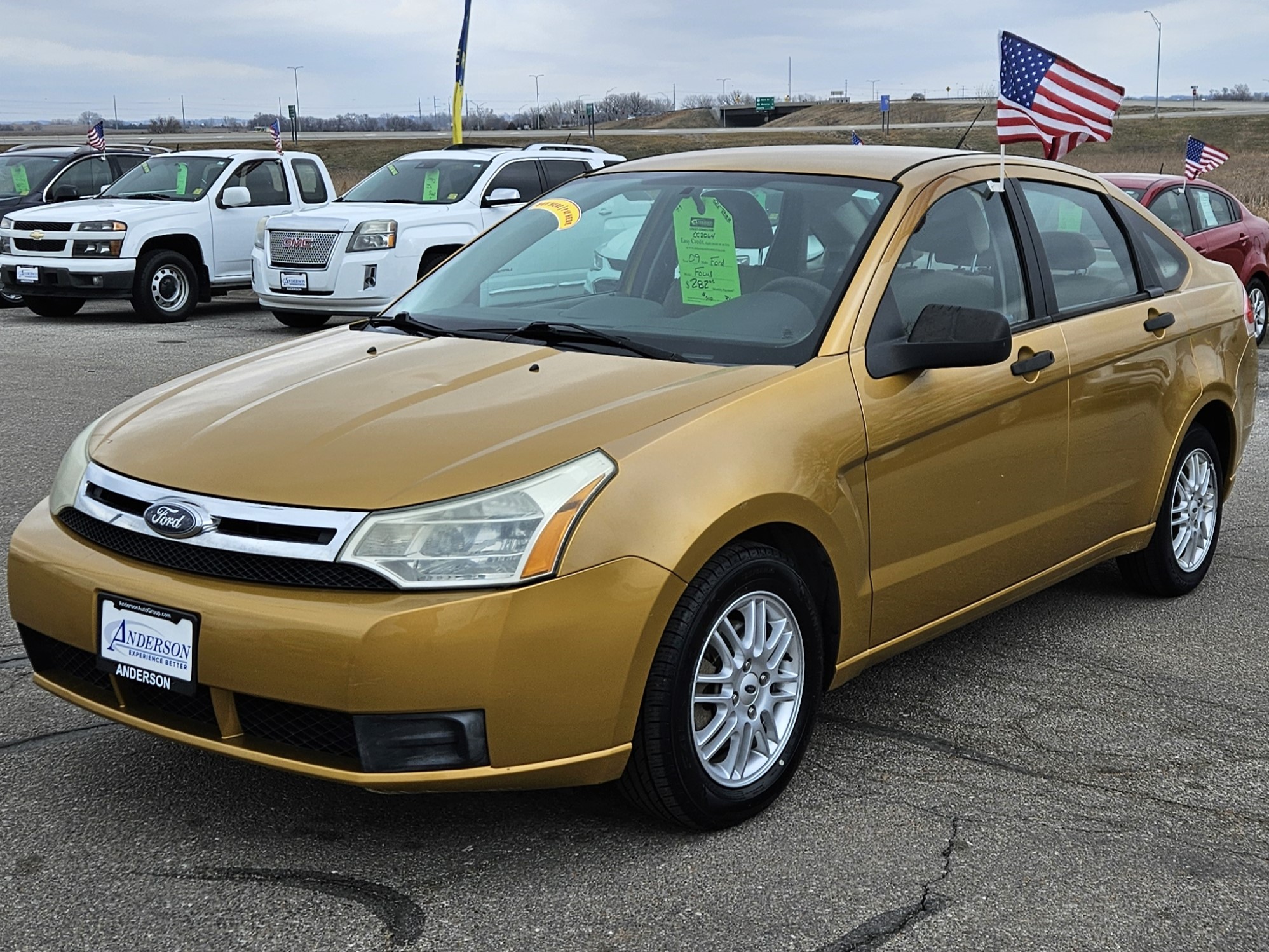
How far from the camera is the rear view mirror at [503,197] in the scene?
13250mm

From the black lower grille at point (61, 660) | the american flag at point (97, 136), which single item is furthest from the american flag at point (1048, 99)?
the american flag at point (97, 136)

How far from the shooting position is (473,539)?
3018 mm

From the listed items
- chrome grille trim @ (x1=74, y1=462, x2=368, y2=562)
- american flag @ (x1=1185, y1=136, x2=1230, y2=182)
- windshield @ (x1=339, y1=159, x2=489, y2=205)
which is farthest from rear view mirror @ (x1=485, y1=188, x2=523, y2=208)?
chrome grille trim @ (x1=74, y1=462, x2=368, y2=562)

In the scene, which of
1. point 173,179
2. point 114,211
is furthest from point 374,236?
point 173,179

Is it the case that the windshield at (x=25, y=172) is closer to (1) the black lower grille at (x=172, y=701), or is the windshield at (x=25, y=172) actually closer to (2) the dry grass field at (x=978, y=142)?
(1) the black lower grille at (x=172, y=701)

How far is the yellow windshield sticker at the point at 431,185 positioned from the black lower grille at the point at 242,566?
1171cm

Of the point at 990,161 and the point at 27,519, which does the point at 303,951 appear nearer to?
the point at 27,519

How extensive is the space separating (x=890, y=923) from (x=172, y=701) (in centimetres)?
167

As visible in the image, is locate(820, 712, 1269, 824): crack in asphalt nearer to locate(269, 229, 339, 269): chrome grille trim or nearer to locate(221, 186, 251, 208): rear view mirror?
locate(269, 229, 339, 269): chrome grille trim

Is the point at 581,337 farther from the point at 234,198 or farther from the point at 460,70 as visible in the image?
the point at 460,70

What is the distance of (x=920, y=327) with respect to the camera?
387 centimetres

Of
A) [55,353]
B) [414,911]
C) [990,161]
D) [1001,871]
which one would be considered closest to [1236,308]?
[990,161]

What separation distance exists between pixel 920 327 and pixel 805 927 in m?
1.66

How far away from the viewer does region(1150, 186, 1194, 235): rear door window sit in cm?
1310
